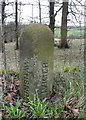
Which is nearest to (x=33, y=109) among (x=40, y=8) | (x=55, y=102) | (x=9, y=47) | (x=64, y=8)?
(x=55, y=102)

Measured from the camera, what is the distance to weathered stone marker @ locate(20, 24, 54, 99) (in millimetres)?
3719

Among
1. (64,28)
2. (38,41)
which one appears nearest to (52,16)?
(64,28)

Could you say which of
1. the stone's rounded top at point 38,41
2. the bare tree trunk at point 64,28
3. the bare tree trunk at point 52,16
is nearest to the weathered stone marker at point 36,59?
the stone's rounded top at point 38,41

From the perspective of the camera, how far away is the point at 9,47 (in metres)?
7.37

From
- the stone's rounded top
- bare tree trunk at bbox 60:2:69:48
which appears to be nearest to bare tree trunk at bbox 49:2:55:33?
bare tree trunk at bbox 60:2:69:48

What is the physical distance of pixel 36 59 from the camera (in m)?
3.75

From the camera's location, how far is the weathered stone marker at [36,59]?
3719 millimetres

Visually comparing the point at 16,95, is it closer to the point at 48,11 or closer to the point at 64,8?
the point at 48,11

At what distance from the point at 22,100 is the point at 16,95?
0.27 meters

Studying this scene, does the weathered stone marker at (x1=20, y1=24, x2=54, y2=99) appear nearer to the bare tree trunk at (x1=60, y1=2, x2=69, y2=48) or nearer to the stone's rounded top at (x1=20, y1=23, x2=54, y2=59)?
the stone's rounded top at (x1=20, y1=23, x2=54, y2=59)

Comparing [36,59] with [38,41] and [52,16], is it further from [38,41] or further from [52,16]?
[52,16]

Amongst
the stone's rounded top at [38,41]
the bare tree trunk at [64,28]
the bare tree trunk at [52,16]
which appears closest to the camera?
the stone's rounded top at [38,41]

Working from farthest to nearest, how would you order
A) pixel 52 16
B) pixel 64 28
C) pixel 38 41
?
pixel 64 28
pixel 52 16
pixel 38 41

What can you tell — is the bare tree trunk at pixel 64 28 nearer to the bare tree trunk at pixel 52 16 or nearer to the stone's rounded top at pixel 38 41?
the bare tree trunk at pixel 52 16
